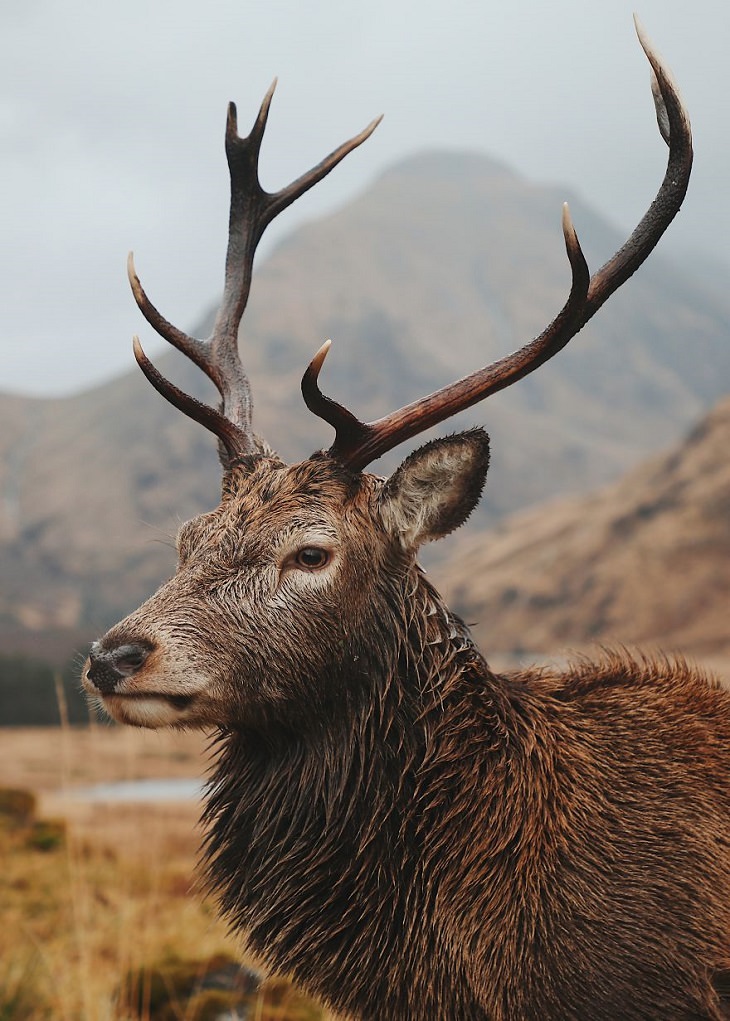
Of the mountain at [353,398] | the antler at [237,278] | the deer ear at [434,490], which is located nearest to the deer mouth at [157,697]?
the deer ear at [434,490]

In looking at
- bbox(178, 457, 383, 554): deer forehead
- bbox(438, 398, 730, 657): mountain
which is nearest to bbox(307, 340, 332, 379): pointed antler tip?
bbox(178, 457, 383, 554): deer forehead

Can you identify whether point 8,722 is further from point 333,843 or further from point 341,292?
point 341,292

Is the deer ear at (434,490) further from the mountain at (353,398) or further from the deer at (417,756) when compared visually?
the mountain at (353,398)

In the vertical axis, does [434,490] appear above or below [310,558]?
above

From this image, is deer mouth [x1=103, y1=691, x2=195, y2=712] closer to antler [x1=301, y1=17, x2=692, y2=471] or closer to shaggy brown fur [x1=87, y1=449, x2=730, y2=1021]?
shaggy brown fur [x1=87, y1=449, x2=730, y2=1021]

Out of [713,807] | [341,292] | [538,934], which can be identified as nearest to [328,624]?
[538,934]

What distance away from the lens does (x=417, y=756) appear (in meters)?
3.72

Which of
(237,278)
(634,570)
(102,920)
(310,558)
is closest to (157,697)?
(310,558)

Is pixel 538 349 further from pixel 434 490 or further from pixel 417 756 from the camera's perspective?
pixel 417 756

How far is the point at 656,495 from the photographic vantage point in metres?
33.3

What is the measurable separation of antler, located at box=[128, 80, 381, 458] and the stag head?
52cm

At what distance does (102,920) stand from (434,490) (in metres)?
5.01

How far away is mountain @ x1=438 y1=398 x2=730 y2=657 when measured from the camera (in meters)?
29.1

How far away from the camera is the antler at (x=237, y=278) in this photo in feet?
14.9
